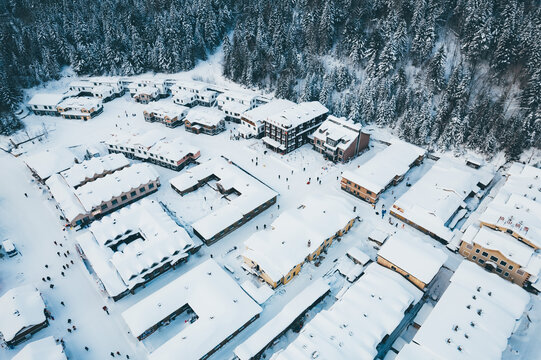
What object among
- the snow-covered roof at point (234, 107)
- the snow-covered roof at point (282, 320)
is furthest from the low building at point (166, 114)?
the snow-covered roof at point (282, 320)

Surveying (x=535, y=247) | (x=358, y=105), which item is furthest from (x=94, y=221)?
(x=535, y=247)

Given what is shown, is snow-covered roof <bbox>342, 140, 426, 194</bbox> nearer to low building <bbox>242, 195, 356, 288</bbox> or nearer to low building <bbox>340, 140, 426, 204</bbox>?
low building <bbox>340, 140, 426, 204</bbox>

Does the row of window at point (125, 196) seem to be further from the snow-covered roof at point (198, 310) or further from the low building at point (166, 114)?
the low building at point (166, 114)

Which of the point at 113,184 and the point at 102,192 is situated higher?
the point at 113,184

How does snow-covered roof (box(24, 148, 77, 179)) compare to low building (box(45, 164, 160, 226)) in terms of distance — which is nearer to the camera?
low building (box(45, 164, 160, 226))

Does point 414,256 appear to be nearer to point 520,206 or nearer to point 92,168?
point 520,206

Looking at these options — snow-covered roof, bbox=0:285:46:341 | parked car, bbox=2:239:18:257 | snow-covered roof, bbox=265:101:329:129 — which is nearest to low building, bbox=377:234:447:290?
snow-covered roof, bbox=265:101:329:129

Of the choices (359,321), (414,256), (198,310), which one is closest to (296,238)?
(359,321)
